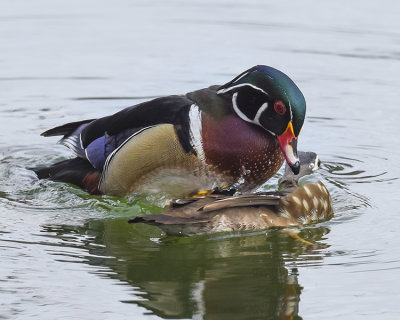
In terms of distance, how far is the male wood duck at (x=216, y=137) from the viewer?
7305 millimetres

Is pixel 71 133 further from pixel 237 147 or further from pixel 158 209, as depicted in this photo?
pixel 237 147

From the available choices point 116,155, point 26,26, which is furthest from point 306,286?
point 26,26

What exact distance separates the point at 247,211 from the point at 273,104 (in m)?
0.86

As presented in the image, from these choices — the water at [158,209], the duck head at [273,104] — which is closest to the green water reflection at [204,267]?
the water at [158,209]

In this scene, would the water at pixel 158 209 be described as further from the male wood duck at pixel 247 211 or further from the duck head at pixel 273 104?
the duck head at pixel 273 104

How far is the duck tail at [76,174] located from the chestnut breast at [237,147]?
3.88ft

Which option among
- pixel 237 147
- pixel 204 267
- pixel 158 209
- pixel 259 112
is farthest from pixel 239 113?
pixel 204 267

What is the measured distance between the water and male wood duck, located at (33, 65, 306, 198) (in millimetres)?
402

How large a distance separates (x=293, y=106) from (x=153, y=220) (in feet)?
4.92

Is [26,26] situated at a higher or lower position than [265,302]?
higher

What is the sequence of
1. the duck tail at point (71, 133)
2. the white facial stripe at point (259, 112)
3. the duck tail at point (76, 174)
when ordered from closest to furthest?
the white facial stripe at point (259, 112) < the duck tail at point (76, 174) < the duck tail at point (71, 133)

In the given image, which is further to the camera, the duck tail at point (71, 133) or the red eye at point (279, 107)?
the duck tail at point (71, 133)

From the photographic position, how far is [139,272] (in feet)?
20.5

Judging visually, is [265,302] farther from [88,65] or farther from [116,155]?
[88,65]
